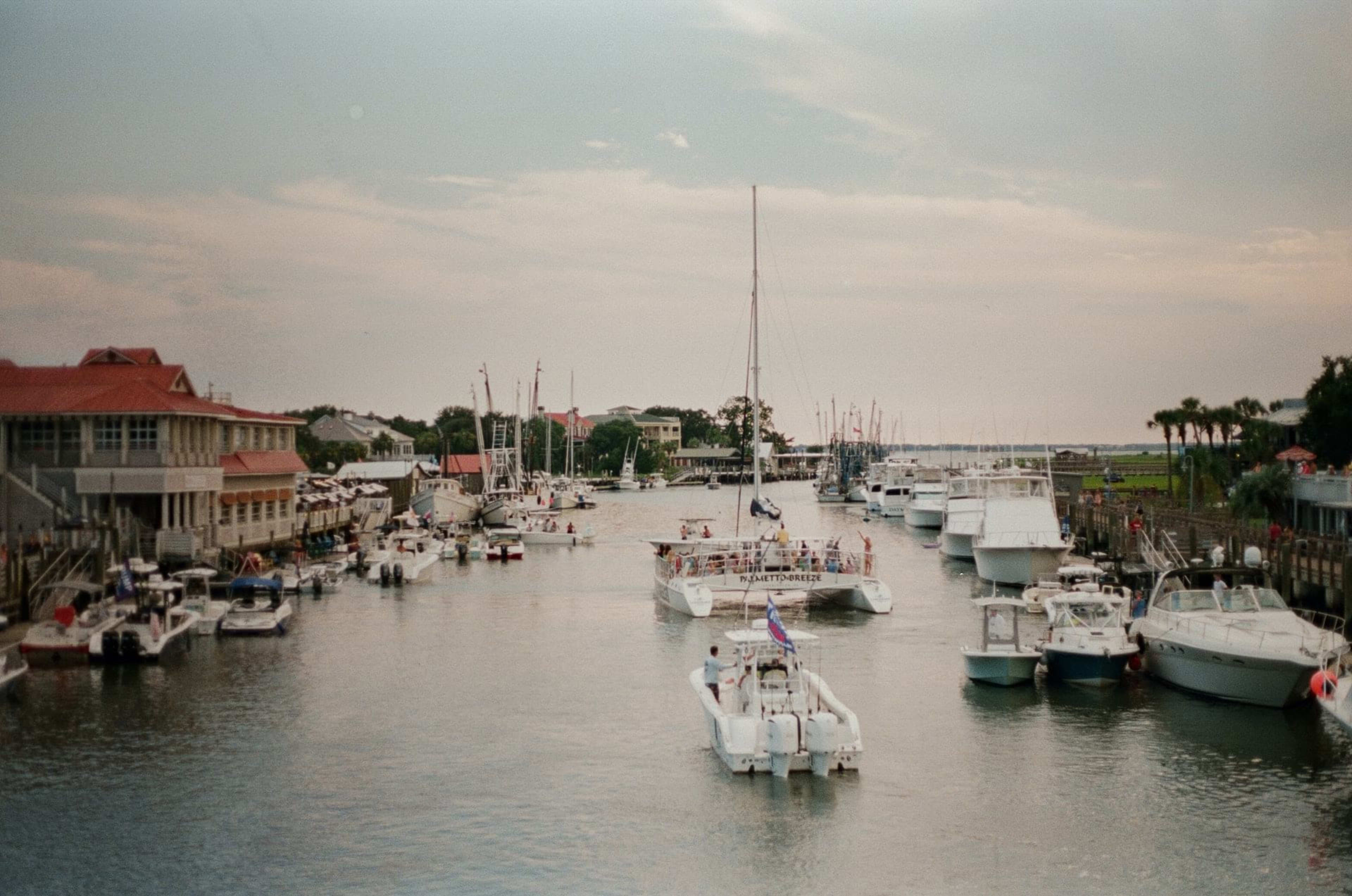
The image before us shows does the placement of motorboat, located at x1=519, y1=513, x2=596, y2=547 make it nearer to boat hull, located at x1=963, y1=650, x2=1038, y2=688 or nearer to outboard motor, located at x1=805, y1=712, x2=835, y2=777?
boat hull, located at x1=963, y1=650, x2=1038, y2=688

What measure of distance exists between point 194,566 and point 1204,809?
117 feet

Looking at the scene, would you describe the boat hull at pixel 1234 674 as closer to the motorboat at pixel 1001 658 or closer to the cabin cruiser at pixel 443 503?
the motorboat at pixel 1001 658

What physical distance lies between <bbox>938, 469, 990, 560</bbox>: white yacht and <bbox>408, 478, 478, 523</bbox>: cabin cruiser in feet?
113

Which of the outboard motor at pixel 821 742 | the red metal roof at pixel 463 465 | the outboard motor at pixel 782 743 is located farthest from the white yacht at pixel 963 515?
the red metal roof at pixel 463 465

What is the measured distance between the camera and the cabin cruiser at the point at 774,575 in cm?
4134

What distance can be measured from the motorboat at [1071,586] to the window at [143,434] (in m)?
30.2

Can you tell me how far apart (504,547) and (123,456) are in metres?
26.6

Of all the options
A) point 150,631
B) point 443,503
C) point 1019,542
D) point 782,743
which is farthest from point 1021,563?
point 443,503

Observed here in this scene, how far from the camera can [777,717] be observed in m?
21.3

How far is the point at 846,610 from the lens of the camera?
142 feet

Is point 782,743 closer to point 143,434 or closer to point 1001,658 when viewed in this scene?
point 1001,658

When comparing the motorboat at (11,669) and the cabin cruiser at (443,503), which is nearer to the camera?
the motorboat at (11,669)

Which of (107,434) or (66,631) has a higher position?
(107,434)

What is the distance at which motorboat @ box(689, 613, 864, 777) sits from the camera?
2109 centimetres
